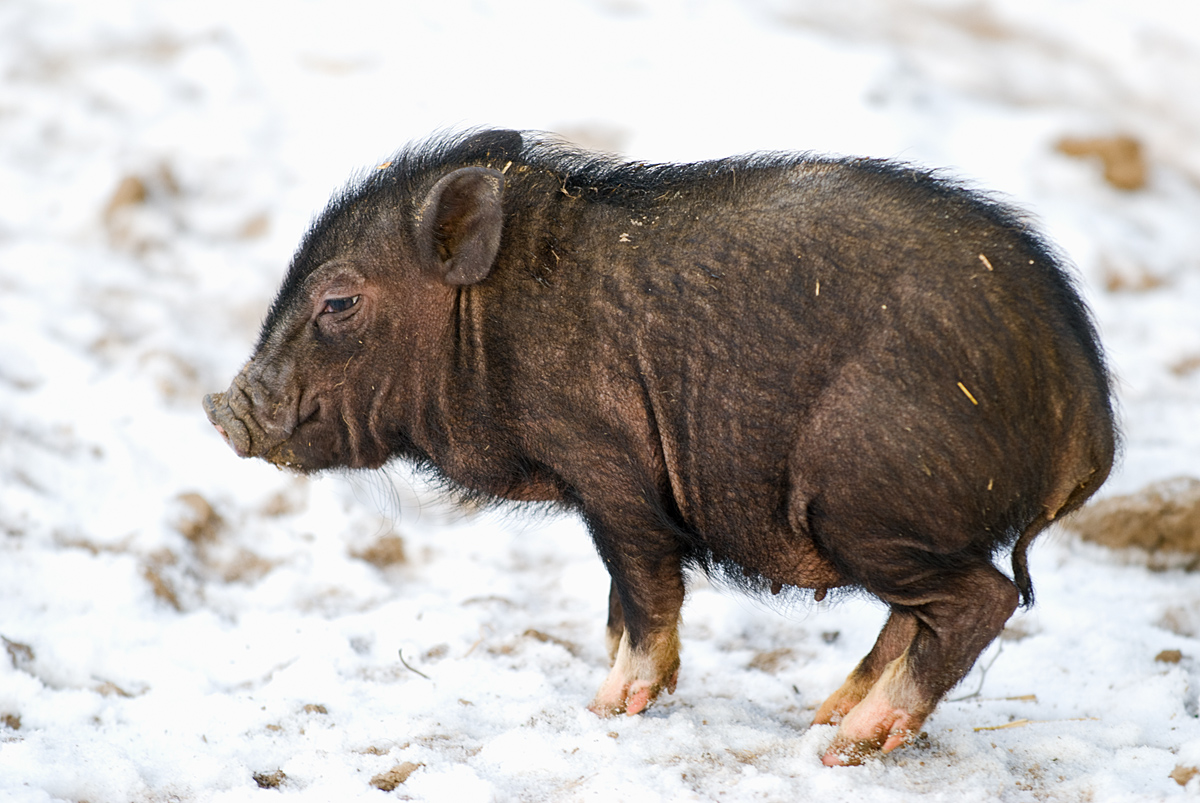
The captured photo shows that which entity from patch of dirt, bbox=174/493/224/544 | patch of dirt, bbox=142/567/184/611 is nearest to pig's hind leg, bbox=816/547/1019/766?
patch of dirt, bbox=142/567/184/611

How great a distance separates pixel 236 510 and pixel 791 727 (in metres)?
3.28

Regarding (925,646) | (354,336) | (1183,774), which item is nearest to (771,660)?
(925,646)

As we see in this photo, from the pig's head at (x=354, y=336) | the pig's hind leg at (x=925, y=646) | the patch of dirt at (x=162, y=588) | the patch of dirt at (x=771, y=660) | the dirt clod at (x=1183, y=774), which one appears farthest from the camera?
the patch of dirt at (x=162, y=588)

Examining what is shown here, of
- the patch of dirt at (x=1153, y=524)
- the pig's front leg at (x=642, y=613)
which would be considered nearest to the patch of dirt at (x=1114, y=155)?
the patch of dirt at (x=1153, y=524)

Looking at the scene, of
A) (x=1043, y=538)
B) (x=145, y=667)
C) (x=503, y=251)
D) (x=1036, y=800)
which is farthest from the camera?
(x=1043, y=538)

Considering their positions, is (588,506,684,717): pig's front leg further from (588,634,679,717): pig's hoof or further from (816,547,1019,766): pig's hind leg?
(816,547,1019,766): pig's hind leg

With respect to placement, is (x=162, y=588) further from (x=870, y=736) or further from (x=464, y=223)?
(x=870, y=736)

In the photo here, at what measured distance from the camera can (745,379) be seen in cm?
382

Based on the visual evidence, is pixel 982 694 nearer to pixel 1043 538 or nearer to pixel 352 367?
pixel 1043 538

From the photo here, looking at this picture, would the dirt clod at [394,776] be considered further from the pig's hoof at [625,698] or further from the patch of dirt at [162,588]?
the patch of dirt at [162,588]

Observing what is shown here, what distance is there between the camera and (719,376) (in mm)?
3865

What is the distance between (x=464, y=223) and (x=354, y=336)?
2.02 feet

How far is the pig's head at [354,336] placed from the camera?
4.29m

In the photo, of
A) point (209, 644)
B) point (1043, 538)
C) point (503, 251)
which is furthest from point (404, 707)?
point (1043, 538)
